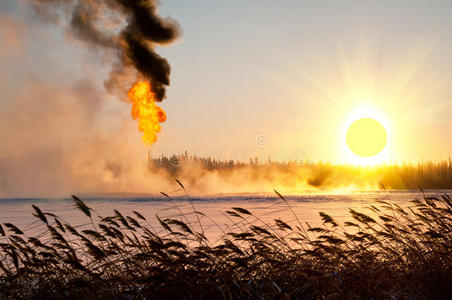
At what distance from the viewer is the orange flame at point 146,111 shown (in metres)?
40.7

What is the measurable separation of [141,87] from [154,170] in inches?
1106

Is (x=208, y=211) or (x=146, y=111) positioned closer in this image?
(x=208, y=211)

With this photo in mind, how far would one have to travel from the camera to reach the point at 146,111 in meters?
41.1

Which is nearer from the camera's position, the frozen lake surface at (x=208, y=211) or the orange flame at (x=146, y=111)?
the frozen lake surface at (x=208, y=211)

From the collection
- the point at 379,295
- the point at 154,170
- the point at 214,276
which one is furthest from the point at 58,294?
the point at 154,170

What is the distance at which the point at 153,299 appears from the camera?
19.7ft

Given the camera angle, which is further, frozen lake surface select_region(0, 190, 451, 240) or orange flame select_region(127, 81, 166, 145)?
orange flame select_region(127, 81, 166, 145)

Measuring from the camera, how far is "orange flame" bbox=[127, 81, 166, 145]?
133ft

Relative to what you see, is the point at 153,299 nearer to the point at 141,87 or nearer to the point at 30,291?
the point at 30,291

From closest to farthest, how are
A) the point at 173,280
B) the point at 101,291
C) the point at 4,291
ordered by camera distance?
the point at 173,280 < the point at 101,291 < the point at 4,291

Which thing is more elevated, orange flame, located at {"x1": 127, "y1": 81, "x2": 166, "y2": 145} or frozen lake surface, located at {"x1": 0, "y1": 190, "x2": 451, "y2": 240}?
orange flame, located at {"x1": 127, "y1": 81, "x2": 166, "y2": 145}

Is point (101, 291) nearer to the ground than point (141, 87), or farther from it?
nearer to the ground

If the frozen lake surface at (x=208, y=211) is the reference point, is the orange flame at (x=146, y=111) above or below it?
above

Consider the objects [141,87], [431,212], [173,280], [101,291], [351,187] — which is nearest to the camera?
[173,280]
